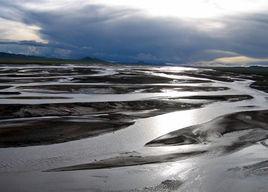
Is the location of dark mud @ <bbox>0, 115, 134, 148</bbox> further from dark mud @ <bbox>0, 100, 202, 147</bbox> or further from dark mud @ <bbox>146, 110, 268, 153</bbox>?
dark mud @ <bbox>146, 110, 268, 153</bbox>

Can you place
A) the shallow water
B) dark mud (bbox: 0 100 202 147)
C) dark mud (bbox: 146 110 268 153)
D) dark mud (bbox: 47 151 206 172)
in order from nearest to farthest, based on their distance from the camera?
the shallow water < dark mud (bbox: 47 151 206 172) < dark mud (bbox: 146 110 268 153) < dark mud (bbox: 0 100 202 147)

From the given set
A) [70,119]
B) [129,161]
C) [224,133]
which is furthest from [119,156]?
[70,119]

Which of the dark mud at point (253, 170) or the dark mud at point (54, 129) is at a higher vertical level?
the dark mud at point (54, 129)

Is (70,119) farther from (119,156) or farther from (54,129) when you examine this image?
(119,156)

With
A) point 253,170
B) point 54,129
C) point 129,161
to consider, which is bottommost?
point 253,170

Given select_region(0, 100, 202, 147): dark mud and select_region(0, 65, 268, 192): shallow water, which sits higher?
select_region(0, 100, 202, 147): dark mud

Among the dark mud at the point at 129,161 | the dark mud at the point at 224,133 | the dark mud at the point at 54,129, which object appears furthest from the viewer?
the dark mud at the point at 224,133

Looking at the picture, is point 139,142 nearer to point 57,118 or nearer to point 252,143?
point 252,143

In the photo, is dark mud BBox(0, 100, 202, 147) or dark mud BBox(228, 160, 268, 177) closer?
dark mud BBox(228, 160, 268, 177)

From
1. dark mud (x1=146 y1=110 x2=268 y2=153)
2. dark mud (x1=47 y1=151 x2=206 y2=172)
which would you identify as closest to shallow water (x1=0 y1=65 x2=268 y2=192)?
dark mud (x1=47 y1=151 x2=206 y2=172)

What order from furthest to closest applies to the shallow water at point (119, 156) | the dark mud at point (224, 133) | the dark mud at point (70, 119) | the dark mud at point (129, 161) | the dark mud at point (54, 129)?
the dark mud at point (70, 119) < the dark mud at point (224, 133) < the dark mud at point (54, 129) < the dark mud at point (129, 161) < the shallow water at point (119, 156)

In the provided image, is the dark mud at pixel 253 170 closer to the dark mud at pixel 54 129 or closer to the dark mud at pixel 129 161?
the dark mud at pixel 129 161

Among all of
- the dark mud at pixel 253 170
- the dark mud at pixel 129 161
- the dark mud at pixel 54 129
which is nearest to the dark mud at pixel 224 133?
the dark mud at pixel 129 161

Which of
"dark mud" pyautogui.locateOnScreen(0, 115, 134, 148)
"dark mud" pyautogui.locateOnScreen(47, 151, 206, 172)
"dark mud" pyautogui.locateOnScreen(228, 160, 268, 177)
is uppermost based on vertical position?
"dark mud" pyautogui.locateOnScreen(0, 115, 134, 148)
